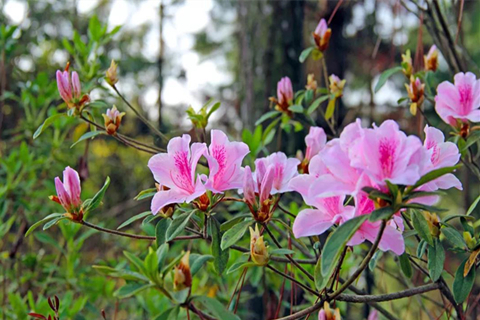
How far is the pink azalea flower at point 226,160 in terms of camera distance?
71cm

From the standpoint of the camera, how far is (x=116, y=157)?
14.9 ft

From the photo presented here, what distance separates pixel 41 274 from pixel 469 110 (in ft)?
4.95

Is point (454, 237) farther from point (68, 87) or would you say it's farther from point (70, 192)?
point (68, 87)

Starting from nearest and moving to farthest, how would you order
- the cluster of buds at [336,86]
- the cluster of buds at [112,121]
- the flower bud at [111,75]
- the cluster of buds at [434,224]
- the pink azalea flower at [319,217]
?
the pink azalea flower at [319,217], the cluster of buds at [434,224], the cluster of buds at [112,121], the flower bud at [111,75], the cluster of buds at [336,86]

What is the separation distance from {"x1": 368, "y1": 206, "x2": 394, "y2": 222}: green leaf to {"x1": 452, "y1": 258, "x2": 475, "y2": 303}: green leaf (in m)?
0.25

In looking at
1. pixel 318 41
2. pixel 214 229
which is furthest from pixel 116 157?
pixel 214 229

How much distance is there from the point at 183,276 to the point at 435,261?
36cm

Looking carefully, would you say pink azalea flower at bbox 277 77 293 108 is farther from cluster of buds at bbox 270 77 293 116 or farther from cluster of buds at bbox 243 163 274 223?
cluster of buds at bbox 243 163 274 223

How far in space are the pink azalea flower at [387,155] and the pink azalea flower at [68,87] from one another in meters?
0.65

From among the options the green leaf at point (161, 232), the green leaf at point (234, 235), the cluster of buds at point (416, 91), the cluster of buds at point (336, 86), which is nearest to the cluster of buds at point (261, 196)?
the green leaf at point (234, 235)

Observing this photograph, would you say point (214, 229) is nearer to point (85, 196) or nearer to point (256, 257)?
point (256, 257)

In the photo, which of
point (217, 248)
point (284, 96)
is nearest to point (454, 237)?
point (217, 248)

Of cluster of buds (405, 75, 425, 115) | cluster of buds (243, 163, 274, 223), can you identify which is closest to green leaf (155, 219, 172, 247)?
cluster of buds (243, 163, 274, 223)

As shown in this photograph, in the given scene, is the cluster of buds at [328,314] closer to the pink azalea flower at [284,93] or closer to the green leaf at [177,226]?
the green leaf at [177,226]
